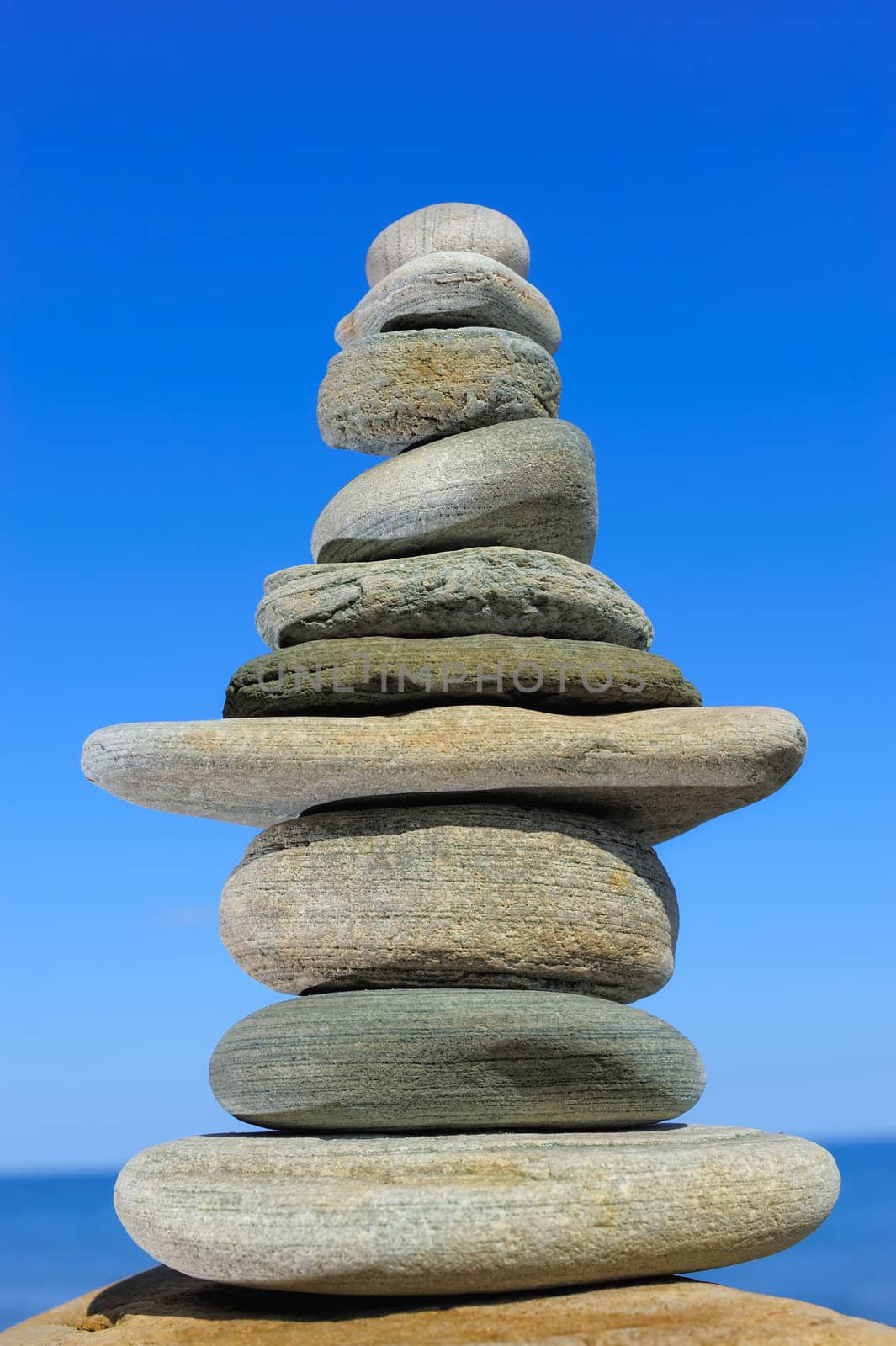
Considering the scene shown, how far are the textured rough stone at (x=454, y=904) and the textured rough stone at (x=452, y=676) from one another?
2.14 feet

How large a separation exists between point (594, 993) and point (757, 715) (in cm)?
185

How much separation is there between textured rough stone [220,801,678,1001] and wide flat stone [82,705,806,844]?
24 centimetres

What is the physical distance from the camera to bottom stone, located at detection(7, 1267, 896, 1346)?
626 centimetres

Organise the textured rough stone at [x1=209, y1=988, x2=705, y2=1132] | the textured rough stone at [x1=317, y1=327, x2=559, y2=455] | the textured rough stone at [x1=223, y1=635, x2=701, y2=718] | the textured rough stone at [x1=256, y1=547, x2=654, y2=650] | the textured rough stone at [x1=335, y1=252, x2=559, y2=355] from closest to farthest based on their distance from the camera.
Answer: the textured rough stone at [x1=209, y1=988, x2=705, y2=1132] → the textured rough stone at [x1=223, y1=635, x2=701, y2=718] → the textured rough stone at [x1=256, y1=547, x2=654, y2=650] → the textured rough stone at [x1=317, y1=327, x2=559, y2=455] → the textured rough stone at [x1=335, y1=252, x2=559, y2=355]

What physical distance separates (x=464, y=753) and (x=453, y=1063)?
1648mm

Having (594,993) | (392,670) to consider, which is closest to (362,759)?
(392,670)

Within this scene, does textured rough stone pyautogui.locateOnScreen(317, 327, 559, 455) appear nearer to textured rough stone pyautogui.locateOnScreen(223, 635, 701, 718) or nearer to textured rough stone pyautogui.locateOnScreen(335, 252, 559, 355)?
textured rough stone pyautogui.locateOnScreen(335, 252, 559, 355)

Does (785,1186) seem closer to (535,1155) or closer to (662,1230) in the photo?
(662,1230)

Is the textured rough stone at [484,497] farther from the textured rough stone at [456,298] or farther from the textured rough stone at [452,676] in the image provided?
the textured rough stone at [456,298]

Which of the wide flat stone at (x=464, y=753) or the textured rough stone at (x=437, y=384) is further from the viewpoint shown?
the textured rough stone at (x=437, y=384)

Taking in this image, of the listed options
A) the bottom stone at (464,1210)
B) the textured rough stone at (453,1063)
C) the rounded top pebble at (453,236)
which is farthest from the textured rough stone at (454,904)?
the rounded top pebble at (453,236)

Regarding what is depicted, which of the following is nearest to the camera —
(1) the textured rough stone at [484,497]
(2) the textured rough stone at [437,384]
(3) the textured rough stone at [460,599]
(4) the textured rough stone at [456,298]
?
(3) the textured rough stone at [460,599]

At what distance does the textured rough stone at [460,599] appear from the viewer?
27.2ft

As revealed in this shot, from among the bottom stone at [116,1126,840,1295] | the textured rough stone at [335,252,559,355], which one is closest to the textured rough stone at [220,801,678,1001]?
the bottom stone at [116,1126,840,1295]
